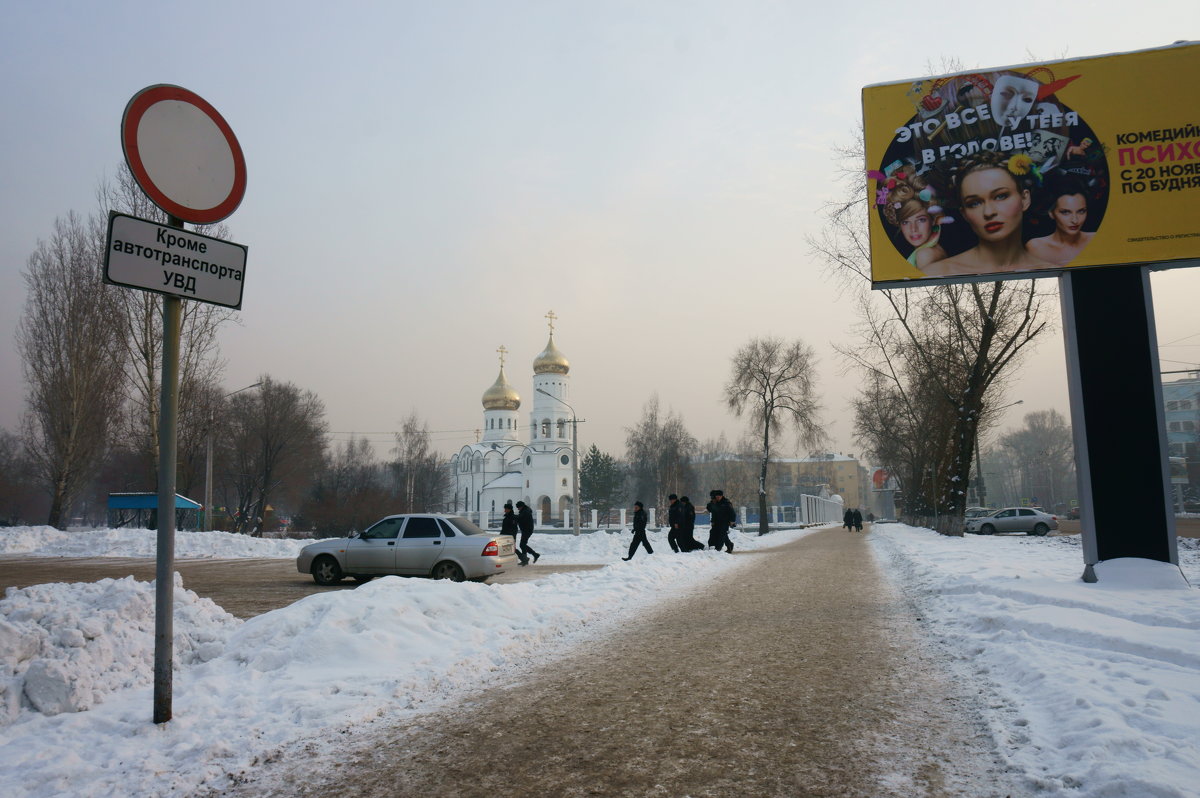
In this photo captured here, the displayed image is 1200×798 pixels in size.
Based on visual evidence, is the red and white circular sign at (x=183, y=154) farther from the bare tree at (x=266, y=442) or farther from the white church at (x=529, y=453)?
the white church at (x=529, y=453)

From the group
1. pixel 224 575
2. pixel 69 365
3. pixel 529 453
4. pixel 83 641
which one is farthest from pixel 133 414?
pixel 529 453

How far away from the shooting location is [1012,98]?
1265 centimetres

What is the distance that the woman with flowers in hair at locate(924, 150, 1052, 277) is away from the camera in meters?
12.5

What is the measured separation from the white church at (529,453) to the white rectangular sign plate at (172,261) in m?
67.0

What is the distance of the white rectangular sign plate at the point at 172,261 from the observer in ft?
14.5

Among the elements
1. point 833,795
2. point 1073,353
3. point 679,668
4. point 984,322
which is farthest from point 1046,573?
point 984,322

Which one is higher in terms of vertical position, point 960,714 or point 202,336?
point 202,336

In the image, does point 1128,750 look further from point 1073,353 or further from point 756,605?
point 1073,353

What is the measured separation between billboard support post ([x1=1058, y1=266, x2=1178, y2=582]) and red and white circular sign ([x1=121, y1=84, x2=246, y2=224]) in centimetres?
1181

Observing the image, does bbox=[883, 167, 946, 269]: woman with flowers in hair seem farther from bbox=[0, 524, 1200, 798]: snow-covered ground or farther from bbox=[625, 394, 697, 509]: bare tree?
bbox=[625, 394, 697, 509]: bare tree

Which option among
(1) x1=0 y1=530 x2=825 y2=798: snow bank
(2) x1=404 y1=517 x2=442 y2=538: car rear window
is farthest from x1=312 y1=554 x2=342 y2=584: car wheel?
(1) x1=0 y1=530 x2=825 y2=798: snow bank

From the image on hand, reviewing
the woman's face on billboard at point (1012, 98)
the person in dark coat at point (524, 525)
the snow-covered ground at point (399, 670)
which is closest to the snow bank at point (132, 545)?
the person in dark coat at point (524, 525)

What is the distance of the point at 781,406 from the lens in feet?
155

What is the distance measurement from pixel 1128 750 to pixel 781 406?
4414 cm
